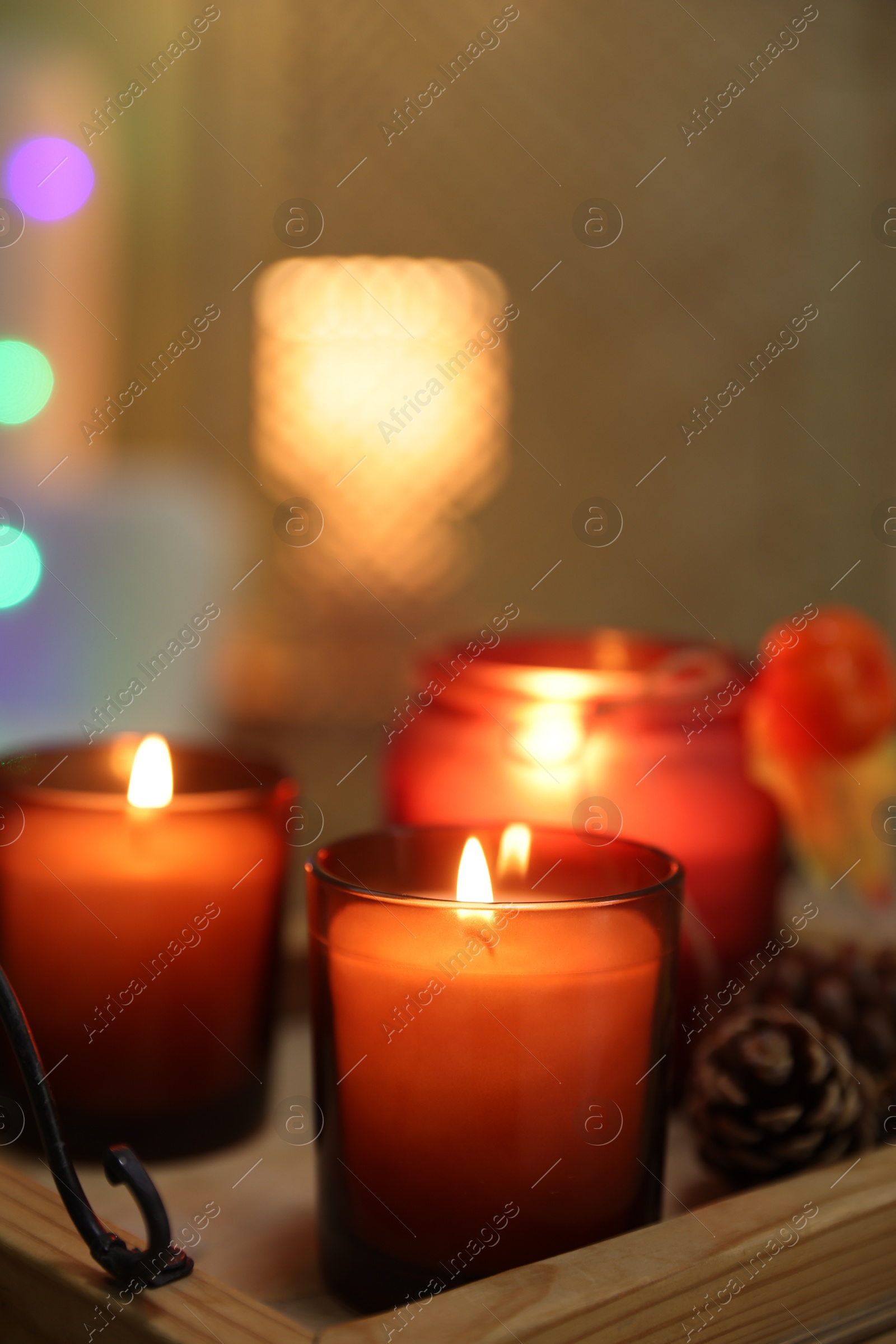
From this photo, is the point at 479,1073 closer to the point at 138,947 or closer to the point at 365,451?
the point at 138,947

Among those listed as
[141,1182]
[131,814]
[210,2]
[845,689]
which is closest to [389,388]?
[210,2]

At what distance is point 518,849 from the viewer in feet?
1.04

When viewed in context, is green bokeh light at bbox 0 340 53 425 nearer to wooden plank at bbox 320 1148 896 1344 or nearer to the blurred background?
the blurred background

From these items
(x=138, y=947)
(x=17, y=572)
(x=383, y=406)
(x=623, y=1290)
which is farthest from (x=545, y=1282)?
(x=383, y=406)

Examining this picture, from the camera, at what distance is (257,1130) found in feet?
1.23

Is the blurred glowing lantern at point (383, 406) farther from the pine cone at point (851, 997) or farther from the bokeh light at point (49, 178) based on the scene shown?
the pine cone at point (851, 997)

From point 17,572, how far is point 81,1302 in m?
0.68

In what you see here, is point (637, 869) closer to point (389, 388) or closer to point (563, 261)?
point (389, 388)

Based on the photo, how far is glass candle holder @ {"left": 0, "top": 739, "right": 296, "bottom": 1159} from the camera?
0.35m

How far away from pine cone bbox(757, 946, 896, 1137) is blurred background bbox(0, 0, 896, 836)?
1.21m

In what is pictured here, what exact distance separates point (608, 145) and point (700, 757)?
1.60 metres

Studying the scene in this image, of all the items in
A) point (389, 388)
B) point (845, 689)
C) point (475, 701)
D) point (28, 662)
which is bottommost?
point (845, 689)

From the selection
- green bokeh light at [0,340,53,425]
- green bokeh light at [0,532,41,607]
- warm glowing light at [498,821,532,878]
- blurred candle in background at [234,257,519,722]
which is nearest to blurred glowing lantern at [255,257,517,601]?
blurred candle in background at [234,257,519,722]

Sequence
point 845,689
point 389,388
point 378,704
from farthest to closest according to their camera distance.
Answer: point 378,704 → point 389,388 → point 845,689
